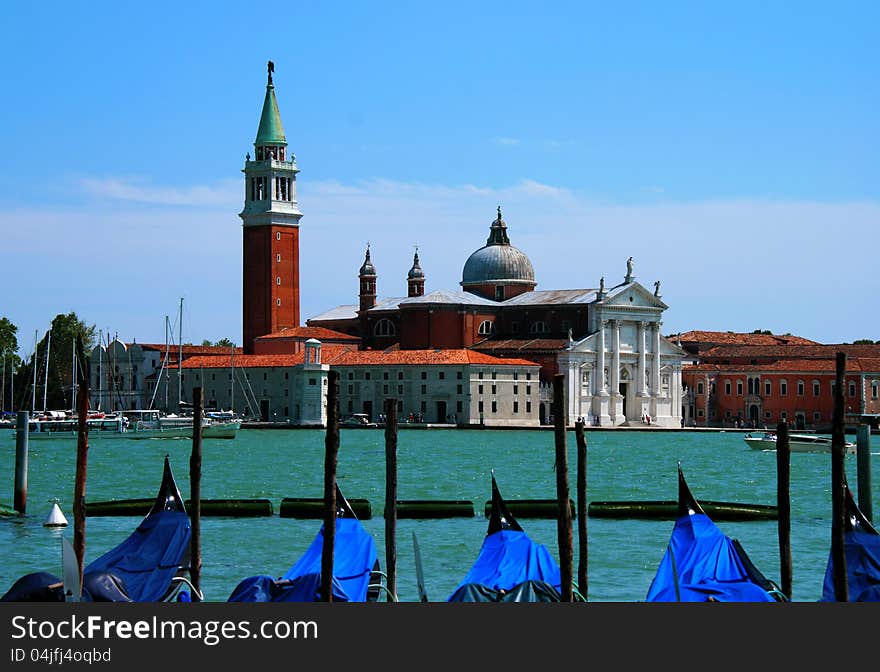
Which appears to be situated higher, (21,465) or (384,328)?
(384,328)

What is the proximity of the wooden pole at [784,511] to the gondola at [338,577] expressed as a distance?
137 inches

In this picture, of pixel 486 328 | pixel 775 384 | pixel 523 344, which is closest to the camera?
pixel 523 344

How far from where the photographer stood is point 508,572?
43.1ft

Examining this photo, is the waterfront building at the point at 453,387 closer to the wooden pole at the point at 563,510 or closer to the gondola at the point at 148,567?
the wooden pole at the point at 563,510

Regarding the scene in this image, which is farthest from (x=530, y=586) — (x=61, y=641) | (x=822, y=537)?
(x=822, y=537)

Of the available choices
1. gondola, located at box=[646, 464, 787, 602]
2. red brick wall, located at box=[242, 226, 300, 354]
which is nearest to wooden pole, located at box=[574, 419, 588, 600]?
gondola, located at box=[646, 464, 787, 602]

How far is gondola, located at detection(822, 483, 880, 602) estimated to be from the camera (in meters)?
13.0

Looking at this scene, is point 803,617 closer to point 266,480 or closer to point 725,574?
point 725,574

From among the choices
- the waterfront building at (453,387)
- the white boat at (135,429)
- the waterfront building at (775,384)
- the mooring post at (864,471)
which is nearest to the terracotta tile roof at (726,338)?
the waterfront building at (775,384)

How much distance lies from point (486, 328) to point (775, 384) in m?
12.4

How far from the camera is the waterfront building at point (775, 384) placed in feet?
209

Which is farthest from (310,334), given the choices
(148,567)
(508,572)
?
(508,572)

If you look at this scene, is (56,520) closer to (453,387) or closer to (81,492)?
(81,492)

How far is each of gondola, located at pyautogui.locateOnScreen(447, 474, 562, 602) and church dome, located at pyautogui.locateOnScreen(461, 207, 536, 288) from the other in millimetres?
54839
